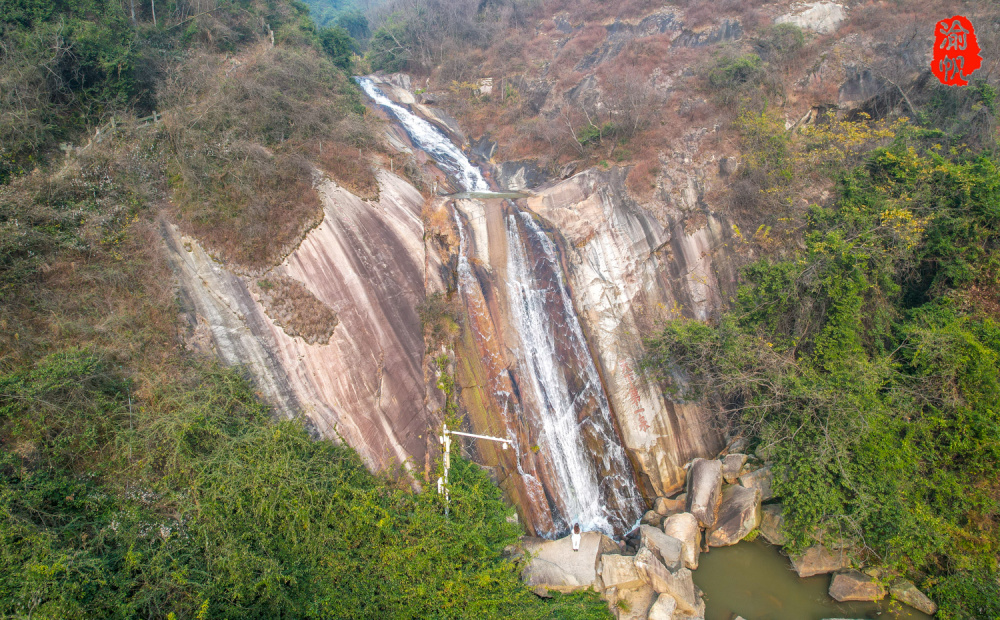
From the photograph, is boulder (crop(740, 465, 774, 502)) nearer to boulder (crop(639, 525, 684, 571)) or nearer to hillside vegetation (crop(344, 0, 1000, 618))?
hillside vegetation (crop(344, 0, 1000, 618))

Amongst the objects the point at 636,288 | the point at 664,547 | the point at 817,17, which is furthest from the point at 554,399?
the point at 817,17

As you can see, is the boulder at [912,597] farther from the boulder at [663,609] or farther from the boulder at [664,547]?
the boulder at [663,609]

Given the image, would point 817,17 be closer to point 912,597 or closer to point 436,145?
point 436,145

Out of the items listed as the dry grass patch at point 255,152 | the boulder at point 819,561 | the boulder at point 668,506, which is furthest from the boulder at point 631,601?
the dry grass patch at point 255,152

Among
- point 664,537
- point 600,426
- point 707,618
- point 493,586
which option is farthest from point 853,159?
point 493,586

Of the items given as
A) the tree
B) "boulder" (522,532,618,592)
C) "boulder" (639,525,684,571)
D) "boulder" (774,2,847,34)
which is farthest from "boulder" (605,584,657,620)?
"boulder" (774,2,847,34)

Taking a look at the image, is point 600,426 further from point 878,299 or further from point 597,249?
point 878,299

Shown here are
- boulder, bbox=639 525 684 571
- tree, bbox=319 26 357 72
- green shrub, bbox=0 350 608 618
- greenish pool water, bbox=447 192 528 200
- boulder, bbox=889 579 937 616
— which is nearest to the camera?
green shrub, bbox=0 350 608 618
